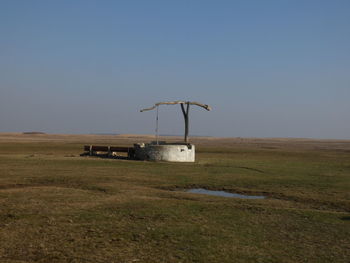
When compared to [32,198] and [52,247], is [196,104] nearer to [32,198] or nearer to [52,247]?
[32,198]

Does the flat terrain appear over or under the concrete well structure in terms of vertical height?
under

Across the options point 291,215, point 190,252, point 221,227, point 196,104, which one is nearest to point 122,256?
point 190,252

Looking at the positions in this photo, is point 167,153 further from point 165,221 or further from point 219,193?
point 165,221

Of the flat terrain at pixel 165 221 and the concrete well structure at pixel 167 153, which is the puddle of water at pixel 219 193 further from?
the concrete well structure at pixel 167 153

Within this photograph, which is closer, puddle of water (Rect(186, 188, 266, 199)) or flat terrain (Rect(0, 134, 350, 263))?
flat terrain (Rect(0, 134, 350, 263))

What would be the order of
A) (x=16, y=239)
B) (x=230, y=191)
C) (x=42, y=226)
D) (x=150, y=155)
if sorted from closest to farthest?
(x=16, y=239) → (x=42, y=226) → (x=230, y=191) → (x=150, y=155)

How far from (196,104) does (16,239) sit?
84.6ft

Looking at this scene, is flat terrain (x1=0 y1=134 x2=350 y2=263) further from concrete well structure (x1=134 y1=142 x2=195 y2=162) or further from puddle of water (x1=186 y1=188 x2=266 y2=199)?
concrete well structure (x1=134 y1=142 x2=195 y2=162)

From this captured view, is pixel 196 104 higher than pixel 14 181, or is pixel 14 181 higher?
pixel 196 104

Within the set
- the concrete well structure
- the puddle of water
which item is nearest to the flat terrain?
the puddle of water

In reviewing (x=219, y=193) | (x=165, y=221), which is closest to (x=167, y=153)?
(x=219, y=193)

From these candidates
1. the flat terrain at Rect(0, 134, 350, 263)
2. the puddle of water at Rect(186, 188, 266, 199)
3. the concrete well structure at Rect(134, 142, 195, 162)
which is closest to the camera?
the flat terrain at Rect(0, 134, 350, 263)

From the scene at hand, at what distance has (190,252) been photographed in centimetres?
809

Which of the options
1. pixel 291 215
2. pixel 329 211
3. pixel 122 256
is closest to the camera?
pixel 122 256
